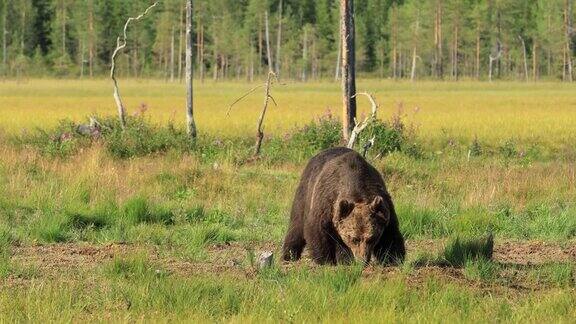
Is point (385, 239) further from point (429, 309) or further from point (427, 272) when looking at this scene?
point (429, 309)

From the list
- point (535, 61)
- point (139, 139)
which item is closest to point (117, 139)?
point (139, 139)

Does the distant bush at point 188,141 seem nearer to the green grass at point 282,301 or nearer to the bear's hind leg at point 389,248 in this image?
the bear's hind leg at point 389,248

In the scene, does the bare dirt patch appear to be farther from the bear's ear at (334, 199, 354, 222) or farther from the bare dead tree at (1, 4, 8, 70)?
the bare dead tree at (1, 4, 8, 70)

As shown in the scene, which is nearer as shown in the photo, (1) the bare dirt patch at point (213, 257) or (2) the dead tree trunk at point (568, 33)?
(1) the bare dirt patch at point (213, 257)

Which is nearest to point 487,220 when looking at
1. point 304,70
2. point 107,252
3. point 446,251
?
point 446,251

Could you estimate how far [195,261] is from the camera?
8.31 metres

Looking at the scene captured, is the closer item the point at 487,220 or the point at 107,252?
the point at 107,252

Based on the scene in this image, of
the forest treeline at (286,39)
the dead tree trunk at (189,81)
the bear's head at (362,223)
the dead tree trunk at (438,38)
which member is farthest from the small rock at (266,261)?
the dead tree trunk at (438,38)

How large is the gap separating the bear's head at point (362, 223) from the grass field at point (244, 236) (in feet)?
0.80

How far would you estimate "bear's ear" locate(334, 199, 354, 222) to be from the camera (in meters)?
7.12

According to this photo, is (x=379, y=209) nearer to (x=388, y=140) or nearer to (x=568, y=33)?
(x=388, y=140)

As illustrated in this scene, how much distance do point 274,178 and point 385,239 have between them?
24.7ft

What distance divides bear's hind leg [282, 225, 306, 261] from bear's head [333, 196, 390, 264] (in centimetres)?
116

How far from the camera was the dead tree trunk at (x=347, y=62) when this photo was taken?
18.9 metres
